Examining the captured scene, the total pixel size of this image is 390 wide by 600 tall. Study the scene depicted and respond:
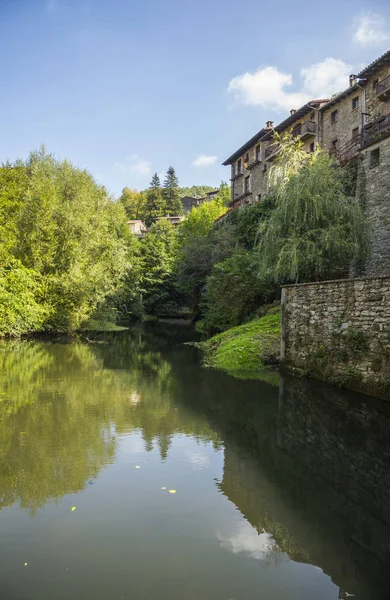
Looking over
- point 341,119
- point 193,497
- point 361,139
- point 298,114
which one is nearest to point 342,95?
point 341,119

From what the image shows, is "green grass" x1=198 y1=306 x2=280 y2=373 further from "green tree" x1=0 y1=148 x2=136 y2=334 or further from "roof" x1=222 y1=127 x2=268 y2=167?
"roof" x1=222 y1=127 x2=268 y2=167

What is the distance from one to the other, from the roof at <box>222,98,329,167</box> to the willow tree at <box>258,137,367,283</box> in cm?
1646

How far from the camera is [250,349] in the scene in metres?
16.0

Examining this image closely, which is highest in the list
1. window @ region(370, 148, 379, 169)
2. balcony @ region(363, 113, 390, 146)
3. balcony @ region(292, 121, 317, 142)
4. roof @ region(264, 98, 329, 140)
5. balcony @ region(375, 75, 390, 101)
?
roof @ region(264, 98, 329, 140)

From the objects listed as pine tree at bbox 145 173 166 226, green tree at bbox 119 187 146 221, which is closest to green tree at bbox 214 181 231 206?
pine tree at bbox 145 173 166 226

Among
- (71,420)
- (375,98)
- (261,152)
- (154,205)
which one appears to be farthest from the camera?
(154,205)

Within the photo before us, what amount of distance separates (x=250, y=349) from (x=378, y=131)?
45.7 feet

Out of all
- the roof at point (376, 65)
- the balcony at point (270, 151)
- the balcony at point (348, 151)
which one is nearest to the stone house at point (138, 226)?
the balcony at point (270, 151)

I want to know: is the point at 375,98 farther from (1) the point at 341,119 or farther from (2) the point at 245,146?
(2) the point at 245,146

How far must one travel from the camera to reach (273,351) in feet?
52.1

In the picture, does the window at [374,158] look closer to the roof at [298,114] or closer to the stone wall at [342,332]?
the stone wall at [342,332]

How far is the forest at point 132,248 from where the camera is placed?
17.5 meters

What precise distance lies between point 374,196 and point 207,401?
15870 mm

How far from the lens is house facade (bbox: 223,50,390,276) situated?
2066 cm
